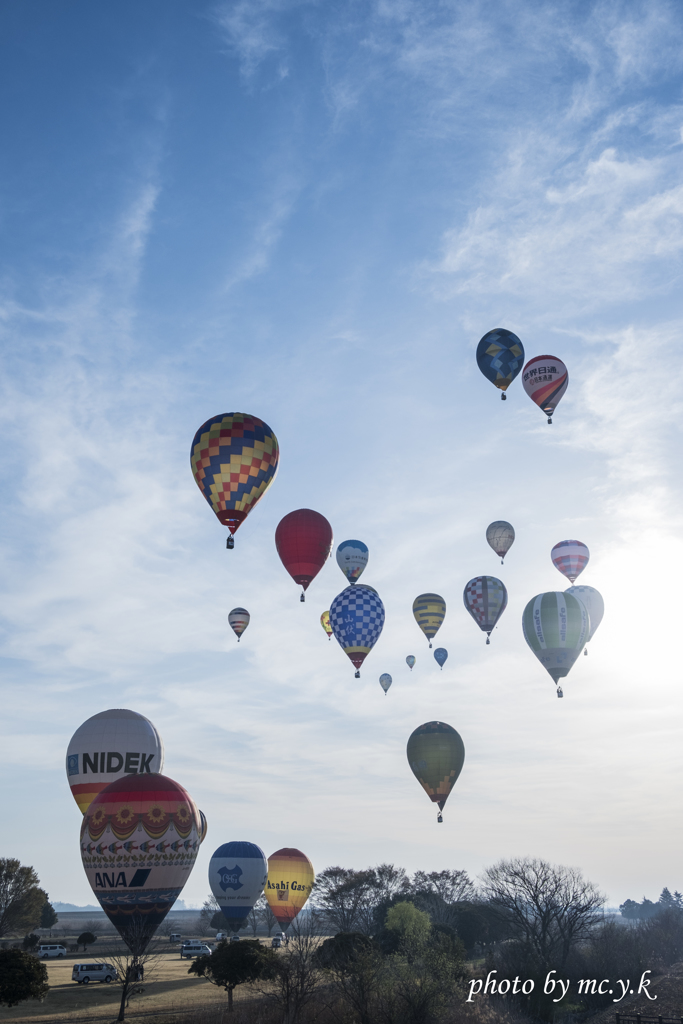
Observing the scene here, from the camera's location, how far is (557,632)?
45.1m

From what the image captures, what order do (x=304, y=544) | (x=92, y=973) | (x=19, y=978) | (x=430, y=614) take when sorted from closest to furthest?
(x=19, y=978) < (x=92, y=973) < (x=304, y=544) < (x=430, y=614)

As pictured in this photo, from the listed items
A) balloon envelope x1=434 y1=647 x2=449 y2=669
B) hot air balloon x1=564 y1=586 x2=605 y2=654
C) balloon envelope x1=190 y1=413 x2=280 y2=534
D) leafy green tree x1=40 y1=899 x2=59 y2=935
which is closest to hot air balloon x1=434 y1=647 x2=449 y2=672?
balloon envelope x1=434 y1=647 x2=449 y2=669

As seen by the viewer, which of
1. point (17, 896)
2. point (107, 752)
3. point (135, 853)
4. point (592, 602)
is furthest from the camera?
point (17, 896)

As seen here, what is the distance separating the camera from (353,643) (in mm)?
49031

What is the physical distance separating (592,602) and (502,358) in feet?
66.7

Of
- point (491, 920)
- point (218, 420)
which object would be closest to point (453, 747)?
point (218, 420)

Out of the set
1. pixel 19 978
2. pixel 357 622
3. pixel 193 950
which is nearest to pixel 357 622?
pixel 357 622

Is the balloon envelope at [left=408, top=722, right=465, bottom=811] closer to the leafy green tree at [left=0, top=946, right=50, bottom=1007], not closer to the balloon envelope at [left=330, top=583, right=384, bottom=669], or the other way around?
the balloon envelope at [left=330, top=583, right=384, bottom=669]

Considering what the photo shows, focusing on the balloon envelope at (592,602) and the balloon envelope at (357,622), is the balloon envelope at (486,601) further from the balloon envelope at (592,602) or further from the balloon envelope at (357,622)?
the balloon envelope at (357,622)

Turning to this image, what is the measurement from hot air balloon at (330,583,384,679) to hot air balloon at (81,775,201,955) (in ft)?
62.7

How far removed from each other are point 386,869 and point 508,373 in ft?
190

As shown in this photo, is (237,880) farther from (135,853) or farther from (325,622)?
(135,853)

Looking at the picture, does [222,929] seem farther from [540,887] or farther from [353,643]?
[353,643]

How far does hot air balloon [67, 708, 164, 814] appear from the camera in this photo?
3450cm
